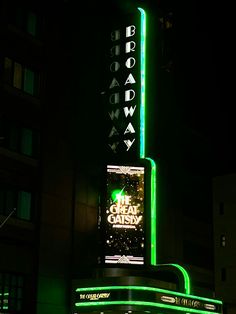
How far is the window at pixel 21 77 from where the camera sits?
34.8 metres

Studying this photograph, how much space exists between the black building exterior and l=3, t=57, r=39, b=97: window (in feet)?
0.19

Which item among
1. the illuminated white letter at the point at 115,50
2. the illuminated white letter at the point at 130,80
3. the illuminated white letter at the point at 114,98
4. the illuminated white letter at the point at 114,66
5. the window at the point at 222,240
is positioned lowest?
the window at the point at 222,240

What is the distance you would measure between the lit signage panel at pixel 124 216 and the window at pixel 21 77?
247 inches

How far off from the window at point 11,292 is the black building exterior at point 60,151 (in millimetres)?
53

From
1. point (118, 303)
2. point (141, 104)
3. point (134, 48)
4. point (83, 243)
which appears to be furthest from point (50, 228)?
point (134, 48)

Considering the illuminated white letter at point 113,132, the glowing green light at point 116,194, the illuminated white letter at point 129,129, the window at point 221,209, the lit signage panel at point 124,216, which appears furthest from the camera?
the window at point 221,209

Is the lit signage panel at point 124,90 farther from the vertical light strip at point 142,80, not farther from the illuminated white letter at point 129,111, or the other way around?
the vertical light strip at point 142,80

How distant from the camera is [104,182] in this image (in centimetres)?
3703

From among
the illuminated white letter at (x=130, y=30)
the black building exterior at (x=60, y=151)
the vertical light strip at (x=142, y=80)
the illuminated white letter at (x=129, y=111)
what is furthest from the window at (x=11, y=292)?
the illuminated white letter at (x=130, y=30)

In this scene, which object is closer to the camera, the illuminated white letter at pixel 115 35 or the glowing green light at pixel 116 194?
the glowing green light at pixel 116 194

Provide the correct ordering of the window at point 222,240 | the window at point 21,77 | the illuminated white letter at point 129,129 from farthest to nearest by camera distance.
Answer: the window at point 222,240, the illuminated white letter at point 129,129, the window at point 21,77

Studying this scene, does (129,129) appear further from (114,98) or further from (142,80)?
(142,80)

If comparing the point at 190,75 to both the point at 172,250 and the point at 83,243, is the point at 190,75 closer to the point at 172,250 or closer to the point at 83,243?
the point at 172,250

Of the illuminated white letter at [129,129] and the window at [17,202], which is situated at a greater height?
the illuminated white letter at [129,129]
